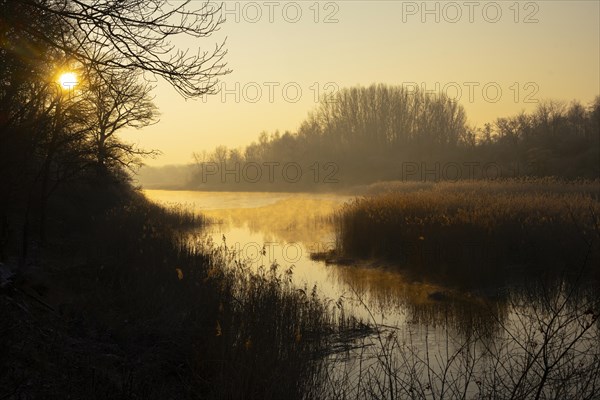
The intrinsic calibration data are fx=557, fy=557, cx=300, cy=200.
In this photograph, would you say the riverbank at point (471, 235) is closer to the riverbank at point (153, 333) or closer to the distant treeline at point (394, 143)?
the riverbank at point (153, 333)

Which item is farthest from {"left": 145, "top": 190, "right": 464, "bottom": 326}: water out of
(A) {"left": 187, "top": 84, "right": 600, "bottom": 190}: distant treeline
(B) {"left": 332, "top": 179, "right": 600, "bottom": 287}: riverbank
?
(A) {"left": 187, "top": 84, "right": 600, "bottom": 190}: distant treeline

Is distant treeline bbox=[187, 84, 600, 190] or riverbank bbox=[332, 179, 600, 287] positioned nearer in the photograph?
riverbank bbox=[332, 179, 600, 287]

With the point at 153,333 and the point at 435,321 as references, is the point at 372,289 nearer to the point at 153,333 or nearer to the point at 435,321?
the point at 435,321

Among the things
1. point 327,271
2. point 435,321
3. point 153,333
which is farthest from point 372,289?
point 153,333

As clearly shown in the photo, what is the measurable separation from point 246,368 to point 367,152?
66.1 m

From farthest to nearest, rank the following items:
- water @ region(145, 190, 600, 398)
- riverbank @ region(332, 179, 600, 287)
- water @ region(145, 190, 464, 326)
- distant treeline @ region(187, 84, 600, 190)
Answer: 1. distant treeline @ region(187, 84, 600, 190)
2. riverbank @ region(332, 179, 600, 287)
3. water @ region(145, 190, 464, 326)
4. water @ region(145, 190, 600, 398)

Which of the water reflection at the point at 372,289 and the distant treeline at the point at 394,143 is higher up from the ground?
the distant treeline at the point at 394,143

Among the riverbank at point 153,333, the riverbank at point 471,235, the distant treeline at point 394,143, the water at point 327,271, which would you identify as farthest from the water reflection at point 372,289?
the distant treeline at point 394,143

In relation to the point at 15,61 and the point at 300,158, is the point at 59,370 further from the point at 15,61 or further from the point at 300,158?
the point at 300,158

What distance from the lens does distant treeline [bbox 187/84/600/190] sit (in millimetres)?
51094

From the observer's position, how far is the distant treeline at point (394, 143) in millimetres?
51094

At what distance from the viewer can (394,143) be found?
73.7m

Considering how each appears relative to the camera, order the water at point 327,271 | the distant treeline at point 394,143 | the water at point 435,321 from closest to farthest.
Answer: the water at point 435,321 < the water at point 327,271 < the distant treeline at point 394,143

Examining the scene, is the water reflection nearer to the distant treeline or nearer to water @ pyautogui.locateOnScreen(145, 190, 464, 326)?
water @ pyautogui.locateOnScreen(145, 190, 464, 326)
